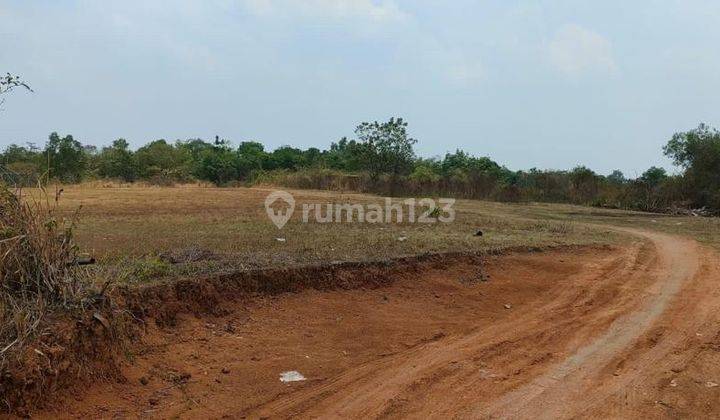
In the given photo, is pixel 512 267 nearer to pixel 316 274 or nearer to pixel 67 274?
pixel 316 274

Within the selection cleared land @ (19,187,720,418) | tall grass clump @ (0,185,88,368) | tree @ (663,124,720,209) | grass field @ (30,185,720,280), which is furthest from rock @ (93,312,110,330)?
tree @ (663,124,720,209)

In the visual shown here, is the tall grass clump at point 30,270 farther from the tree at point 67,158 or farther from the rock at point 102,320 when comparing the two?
the tree at point 67,158

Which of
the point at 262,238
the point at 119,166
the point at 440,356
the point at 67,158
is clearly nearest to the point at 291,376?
the point at 440,356

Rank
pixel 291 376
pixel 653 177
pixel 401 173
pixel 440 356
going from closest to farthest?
pixel 291 376
pixel 440 356
pixel 653 177
pixel 401 173

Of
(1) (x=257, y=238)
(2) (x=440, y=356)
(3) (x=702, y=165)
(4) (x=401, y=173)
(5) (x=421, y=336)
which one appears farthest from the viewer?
(4) (x=401, y=173)

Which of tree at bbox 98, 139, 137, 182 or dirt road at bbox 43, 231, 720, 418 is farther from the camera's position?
tree at bbox 98, 139, 137, 182

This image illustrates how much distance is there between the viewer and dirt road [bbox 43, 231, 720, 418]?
4.38 metres

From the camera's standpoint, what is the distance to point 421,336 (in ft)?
19.8

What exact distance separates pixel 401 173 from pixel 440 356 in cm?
3138

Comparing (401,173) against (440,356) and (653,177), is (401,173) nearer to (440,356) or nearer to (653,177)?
(653,177)

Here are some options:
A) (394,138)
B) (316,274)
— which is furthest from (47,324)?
(394,138)

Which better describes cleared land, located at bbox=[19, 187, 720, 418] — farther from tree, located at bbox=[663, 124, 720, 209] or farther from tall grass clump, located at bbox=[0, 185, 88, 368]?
tree, located at bbox=[663, 124, 720, 209]

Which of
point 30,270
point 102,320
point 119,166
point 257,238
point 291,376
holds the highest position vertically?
point 119,166

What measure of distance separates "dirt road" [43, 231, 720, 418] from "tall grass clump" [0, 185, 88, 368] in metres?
0.62
